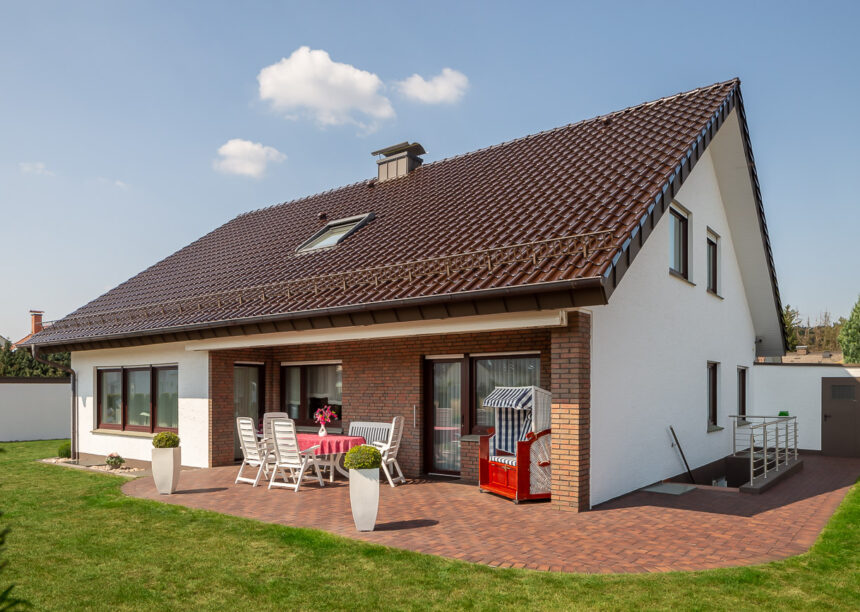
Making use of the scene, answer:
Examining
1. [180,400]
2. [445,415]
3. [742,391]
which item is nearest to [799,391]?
[742,391]

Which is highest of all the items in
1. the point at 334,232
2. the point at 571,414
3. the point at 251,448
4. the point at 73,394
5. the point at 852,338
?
the point at 334,232

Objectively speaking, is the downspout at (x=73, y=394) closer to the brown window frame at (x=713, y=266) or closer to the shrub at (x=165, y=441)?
the shrub at (x=165, y=441)

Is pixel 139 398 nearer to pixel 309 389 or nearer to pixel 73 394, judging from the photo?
pixel 73 394

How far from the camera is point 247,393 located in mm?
14039

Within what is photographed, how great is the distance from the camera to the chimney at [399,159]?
53.6ft

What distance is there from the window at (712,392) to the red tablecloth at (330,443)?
7.57 metres

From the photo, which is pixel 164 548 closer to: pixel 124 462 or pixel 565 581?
pixel 565 581

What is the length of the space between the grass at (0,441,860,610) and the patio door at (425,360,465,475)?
4264mm

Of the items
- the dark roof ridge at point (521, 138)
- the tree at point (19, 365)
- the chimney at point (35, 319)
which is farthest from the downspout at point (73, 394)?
the chimney at point (35, 319)

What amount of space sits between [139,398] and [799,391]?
53.6ft

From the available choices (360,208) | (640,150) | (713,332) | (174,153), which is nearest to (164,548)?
(174,153)

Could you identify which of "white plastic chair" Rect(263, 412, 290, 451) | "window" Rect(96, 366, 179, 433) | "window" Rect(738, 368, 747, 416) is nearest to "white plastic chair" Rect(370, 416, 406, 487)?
"white plastic chair" Rect(263, 412, 290, 451)

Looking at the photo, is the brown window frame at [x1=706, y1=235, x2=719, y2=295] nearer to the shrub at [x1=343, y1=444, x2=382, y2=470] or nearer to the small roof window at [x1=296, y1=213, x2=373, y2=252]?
the small roof window at [x1=296, y1=213, x2=373, y2=252]

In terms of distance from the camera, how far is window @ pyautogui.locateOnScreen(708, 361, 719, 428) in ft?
44.4
